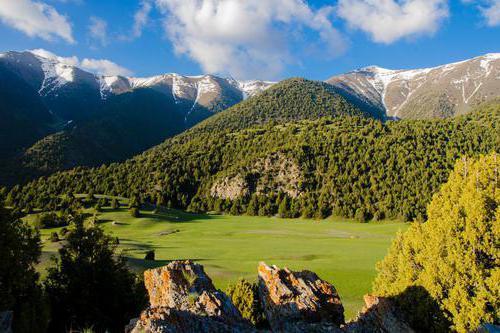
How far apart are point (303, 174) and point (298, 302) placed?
353ft

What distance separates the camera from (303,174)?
11681 centimetres

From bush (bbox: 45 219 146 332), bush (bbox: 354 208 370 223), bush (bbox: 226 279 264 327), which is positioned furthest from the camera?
bush (bbox: 354 208 370 223)

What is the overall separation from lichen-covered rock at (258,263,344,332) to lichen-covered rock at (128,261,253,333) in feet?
5.20

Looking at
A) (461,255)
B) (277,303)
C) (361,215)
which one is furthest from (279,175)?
(277,303)

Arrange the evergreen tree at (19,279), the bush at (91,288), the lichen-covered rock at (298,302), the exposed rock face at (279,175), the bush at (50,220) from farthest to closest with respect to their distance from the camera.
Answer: the exposed rock face at (279,175) < the bush at (50,220) < the bush at (91,288) < the evergreen tree at (19,279) < the lichen-covered rock at (298,302)

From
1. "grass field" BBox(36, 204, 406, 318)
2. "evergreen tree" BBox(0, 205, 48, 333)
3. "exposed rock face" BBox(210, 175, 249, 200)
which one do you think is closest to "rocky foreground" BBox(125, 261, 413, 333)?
"evergreen tree" BBox(0, 205, 48, 333)

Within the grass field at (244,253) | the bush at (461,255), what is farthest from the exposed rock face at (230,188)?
the bush at (461,255)

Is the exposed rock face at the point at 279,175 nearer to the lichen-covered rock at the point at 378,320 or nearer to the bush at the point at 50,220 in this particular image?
the bush at the point at 50,220

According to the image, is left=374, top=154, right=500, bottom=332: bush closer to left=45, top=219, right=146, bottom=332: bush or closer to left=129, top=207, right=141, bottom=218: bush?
left=45, top=219, right=146, bottom=332: bush

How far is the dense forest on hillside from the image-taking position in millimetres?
101019

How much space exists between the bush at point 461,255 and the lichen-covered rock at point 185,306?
5.92m

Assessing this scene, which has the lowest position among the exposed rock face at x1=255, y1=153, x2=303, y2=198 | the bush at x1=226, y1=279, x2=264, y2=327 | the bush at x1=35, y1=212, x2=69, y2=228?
the bush at x1=35, y1=212, x2=69, y2=228

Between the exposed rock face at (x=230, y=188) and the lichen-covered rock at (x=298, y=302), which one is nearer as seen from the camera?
the lichen-covered rock at (x=298, y=302)

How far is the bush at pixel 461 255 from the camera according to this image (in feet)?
33.6
